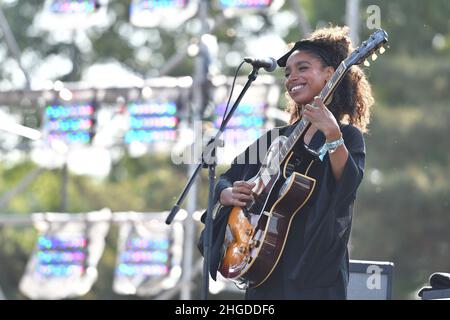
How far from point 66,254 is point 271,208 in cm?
722

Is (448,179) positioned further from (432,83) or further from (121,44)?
(121,44)

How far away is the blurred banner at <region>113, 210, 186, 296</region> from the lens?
11.0 metres

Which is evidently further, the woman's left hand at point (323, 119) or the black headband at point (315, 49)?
the black headband at point (315, 49)

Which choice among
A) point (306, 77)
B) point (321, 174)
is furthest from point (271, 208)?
point (306, 77)

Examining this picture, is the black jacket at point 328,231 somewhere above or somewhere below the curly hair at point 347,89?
below

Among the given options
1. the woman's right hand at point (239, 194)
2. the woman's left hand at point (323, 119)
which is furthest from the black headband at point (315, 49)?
→ the woman's right hand at point (239, 194)

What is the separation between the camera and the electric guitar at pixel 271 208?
461cm

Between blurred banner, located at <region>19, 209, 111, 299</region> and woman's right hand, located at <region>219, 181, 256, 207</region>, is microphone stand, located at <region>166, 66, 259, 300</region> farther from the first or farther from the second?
blurred banner, located at <region>19, 209, 111, 299</region>

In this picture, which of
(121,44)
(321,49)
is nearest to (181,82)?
(321,49)

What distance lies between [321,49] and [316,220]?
83 centimetres

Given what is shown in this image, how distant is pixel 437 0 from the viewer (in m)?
17.4

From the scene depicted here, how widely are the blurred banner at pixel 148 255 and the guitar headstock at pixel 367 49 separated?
622 cm

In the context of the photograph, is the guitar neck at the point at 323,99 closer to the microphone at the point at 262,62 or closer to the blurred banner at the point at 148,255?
the microphone at the point at 262,62

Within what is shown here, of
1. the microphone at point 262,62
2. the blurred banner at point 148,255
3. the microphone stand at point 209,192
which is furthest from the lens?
the blurred banner at point 148,255
